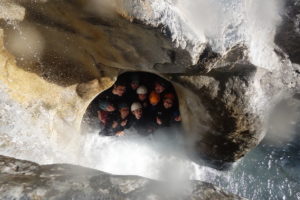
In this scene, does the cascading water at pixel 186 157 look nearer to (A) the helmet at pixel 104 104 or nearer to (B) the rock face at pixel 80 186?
(A) the helmet at pixel 104 104

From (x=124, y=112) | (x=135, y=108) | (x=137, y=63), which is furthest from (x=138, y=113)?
(x=137, y=63)

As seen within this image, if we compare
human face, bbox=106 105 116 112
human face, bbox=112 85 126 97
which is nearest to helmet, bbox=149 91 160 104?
human face, bbox=112 85 126 97

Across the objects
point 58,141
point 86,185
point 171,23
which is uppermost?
point 171,23

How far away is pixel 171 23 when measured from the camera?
2582 millimetres

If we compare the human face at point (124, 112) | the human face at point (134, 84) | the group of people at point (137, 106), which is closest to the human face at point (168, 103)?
the group of people at point (137, 106)

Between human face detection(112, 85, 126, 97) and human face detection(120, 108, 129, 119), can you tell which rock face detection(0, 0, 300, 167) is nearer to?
human face detection(112, 85, 126, 97)

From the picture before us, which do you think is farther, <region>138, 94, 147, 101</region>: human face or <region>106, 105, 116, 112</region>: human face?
<region>106, 105, 116, 112</region>: human face

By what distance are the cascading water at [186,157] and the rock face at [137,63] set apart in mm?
134

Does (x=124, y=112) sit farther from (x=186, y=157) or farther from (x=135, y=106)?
(x=186, y=157)

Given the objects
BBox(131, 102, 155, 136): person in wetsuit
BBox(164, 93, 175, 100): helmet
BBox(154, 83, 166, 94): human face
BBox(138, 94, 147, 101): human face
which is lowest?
BBox(131, 102, 155, 136): person in wetsuit

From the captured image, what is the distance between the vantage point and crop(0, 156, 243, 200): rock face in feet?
6.25

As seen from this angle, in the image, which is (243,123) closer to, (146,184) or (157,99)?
(157,99)

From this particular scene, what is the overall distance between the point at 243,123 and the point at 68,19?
95.9 inches

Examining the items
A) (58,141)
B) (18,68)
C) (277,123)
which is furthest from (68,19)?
(277,123)
